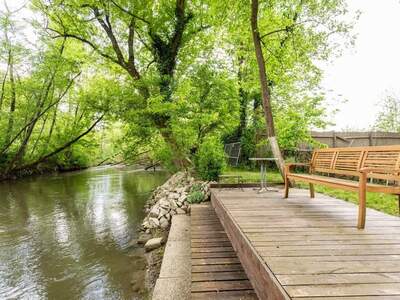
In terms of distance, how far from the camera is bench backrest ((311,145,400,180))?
3311 millimetres

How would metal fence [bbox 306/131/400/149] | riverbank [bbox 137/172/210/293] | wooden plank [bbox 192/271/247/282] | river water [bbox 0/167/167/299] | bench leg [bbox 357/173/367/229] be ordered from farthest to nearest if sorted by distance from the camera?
1. metal fence [bbox 306/131/400/149]
2. riverbank [bbox 137/172/210/293]
3. river water [bbox 0/167/167/299]
4. bench leg [bbox 357/173/367/229]
5. wooden plank [bbox 192/271/247/282]

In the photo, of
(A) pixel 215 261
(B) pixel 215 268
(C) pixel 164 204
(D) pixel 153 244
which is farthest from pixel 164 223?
(B) pixel 215 268

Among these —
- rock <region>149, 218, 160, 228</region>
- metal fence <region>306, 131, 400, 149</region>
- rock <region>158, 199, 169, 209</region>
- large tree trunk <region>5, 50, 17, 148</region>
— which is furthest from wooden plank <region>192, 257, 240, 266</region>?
large tree trunk <region>5, 50, 17, 148</region>

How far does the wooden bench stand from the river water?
322 cm

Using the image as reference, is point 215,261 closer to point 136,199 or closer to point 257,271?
point 257,271

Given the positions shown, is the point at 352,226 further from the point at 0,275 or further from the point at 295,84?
the point at 295,84

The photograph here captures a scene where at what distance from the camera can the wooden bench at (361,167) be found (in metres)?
3.04

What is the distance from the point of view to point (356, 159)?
3998 mm

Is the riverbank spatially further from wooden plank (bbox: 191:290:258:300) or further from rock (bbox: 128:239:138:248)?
wooden plank (bbox: 191:290:258:300)

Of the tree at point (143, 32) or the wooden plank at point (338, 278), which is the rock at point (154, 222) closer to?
the tree at point (143, 32)

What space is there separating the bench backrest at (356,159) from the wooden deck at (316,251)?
0.64 m

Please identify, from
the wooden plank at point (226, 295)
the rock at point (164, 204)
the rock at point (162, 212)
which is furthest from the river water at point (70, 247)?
the wooden plank at point (226, 295)

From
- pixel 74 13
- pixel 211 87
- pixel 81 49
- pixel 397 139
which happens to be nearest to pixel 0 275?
pixel 211 87

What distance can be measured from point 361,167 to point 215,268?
8.60 ft
